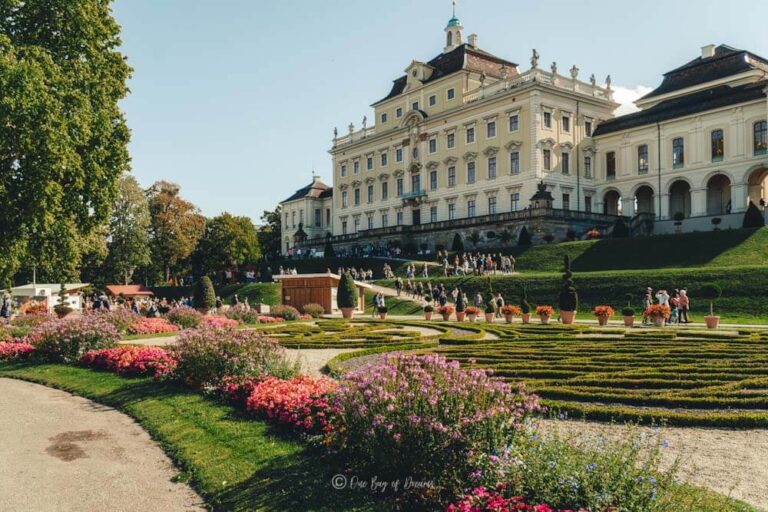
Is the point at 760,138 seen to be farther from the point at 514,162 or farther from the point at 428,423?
the point at 428,423

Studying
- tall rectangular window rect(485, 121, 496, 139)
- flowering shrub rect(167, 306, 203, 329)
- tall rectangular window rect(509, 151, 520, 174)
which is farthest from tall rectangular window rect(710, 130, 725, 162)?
flowering shrub rect(167, 306, 203, 329)

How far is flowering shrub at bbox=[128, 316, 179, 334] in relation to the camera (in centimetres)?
2384

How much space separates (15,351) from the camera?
57.6ft

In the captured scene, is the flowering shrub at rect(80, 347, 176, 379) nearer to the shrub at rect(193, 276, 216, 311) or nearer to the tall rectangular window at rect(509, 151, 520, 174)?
the shrub at rect(193, 276, 216, 311)

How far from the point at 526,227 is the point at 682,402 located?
39393 mm

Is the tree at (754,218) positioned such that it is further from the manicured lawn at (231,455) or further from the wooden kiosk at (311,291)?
the manicured lawn at (231,455)

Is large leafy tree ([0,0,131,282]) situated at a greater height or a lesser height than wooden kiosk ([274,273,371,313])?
greater

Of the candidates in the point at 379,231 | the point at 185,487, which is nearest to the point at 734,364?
the point at 185,487

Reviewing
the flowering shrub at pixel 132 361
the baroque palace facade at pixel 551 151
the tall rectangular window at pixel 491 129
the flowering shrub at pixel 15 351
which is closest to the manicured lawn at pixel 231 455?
the flowering shrub at pixel 132 361

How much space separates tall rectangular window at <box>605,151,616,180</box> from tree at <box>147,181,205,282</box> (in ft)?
131

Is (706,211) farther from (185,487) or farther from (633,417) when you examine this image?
(185,487)

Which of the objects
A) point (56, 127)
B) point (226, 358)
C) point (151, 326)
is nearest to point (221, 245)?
point (151, 326)

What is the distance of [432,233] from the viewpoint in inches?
2267

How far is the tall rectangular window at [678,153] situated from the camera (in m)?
48.9
